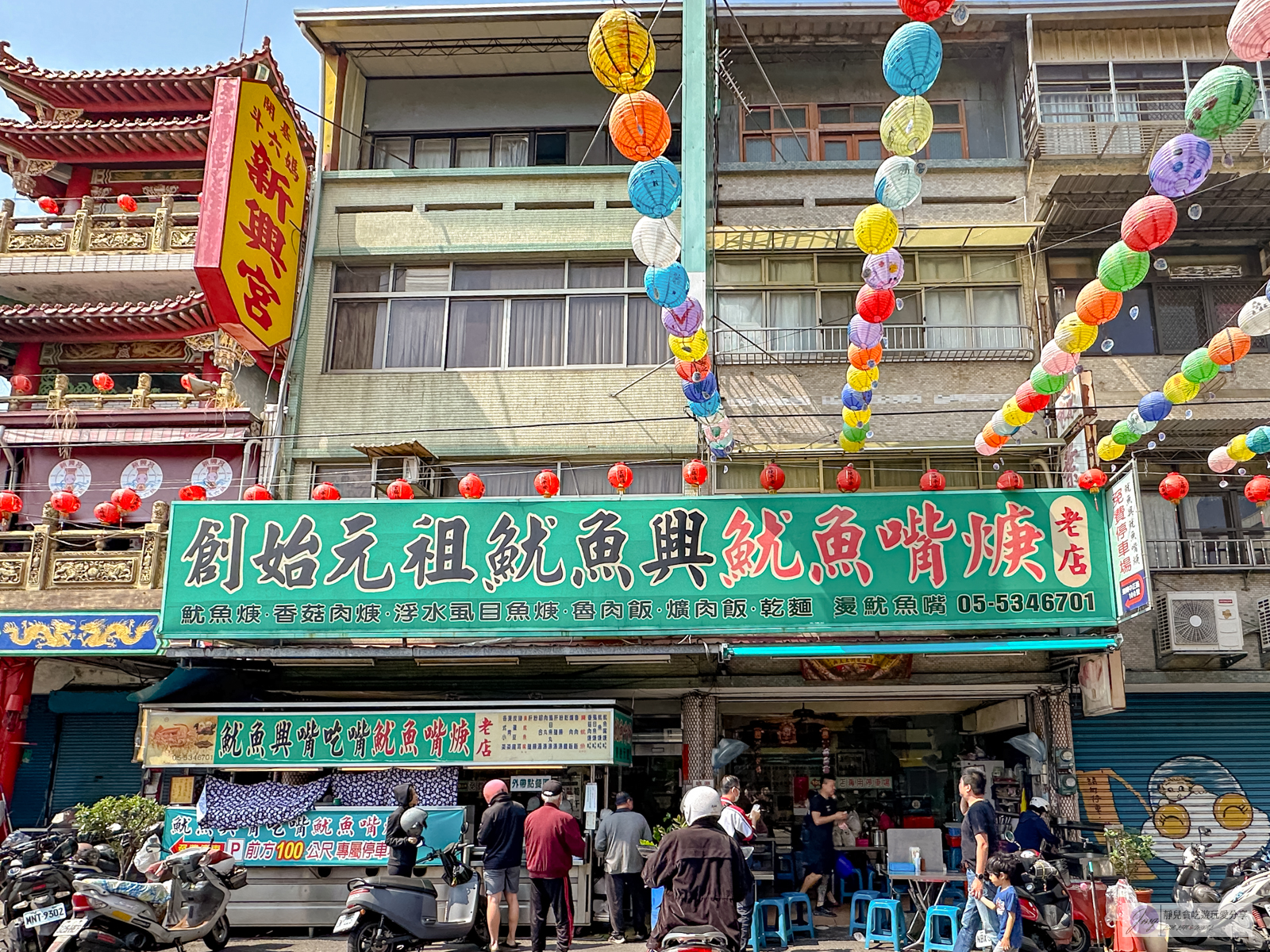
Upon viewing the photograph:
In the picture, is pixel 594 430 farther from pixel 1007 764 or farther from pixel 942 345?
pixel 1007 764

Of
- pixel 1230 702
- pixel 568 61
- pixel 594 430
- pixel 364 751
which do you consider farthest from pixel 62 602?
pixel 1230 702

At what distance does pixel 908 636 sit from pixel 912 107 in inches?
306

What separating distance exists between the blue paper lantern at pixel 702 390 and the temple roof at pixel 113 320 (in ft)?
32.1

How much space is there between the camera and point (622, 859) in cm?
1276

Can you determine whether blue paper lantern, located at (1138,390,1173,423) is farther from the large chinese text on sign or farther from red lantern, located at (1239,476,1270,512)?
the large chinese text on sign

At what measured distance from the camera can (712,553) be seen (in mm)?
13852

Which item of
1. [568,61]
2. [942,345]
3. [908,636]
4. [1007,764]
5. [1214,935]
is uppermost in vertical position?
[568,61]

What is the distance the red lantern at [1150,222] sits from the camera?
354 inches

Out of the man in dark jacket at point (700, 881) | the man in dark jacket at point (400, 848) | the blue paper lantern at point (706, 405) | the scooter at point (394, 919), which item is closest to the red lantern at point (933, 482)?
the blue paper lantern at point (706, 405)

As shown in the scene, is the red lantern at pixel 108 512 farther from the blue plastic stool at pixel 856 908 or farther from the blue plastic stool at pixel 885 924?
the blue plastic stool at pixel 885 924

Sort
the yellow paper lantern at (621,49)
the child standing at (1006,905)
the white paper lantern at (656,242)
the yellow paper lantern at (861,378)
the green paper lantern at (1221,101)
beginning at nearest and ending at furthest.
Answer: the green paper lantern at (1221,101) → the yellow paper lantern at (621,49) → the child standing at (1006,905) → the white paper lantern at (656,242) → the yellow paper lantern at (861,378)

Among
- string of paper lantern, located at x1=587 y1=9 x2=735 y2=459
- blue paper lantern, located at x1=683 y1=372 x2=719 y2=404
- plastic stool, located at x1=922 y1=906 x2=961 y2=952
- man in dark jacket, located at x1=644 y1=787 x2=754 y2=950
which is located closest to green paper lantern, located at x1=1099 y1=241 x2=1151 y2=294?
string of paper lantern, located at x1=587 y1=9 x2=735 y2=459

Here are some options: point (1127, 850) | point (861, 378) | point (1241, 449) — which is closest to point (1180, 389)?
point (1241, 449)

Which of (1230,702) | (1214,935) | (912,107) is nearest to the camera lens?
(912,107)
